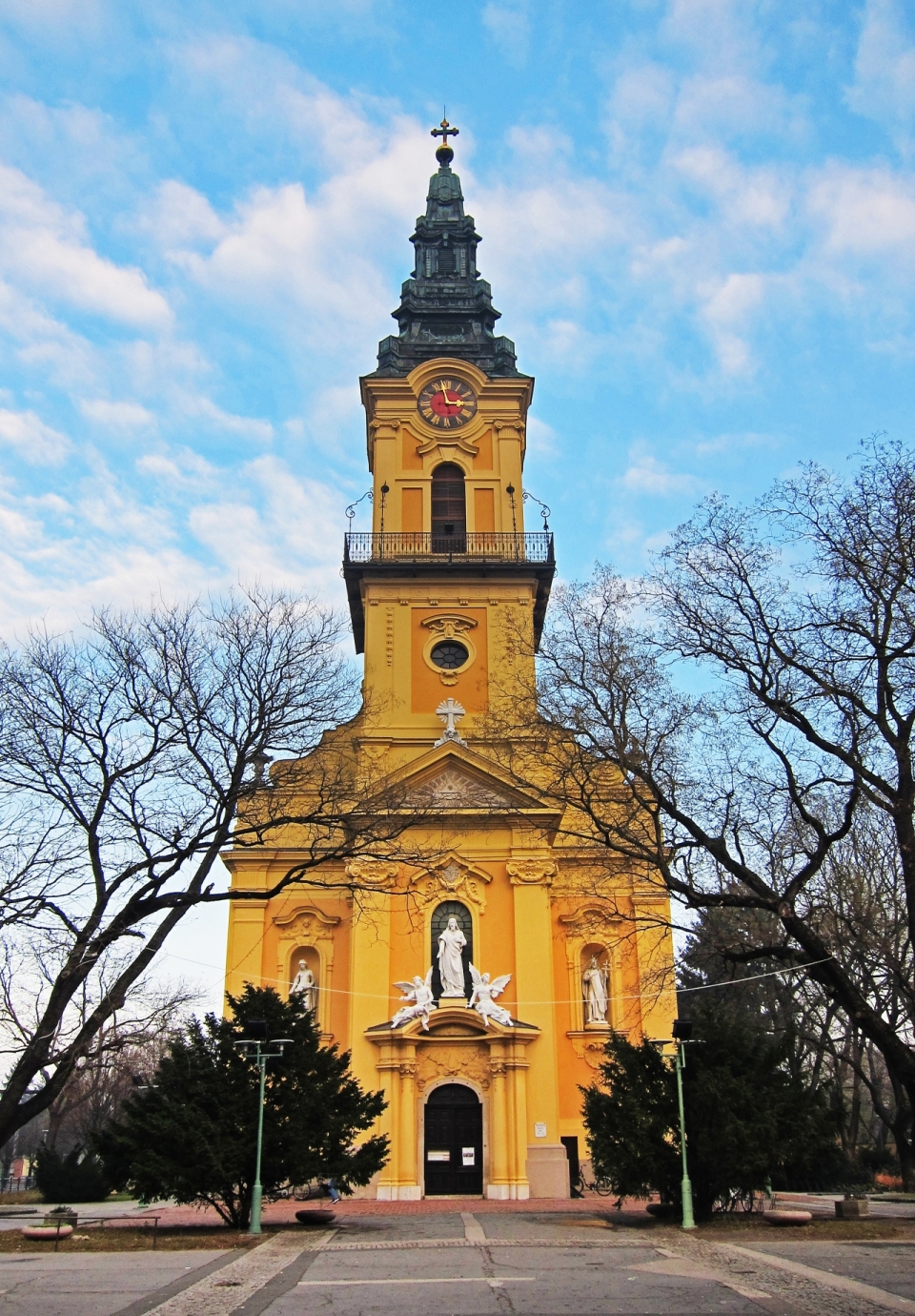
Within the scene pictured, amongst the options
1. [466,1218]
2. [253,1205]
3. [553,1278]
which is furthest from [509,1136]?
[553,1278]

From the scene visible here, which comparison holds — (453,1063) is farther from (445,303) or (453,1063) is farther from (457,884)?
(445,303)

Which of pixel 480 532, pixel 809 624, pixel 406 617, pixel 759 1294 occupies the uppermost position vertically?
pixel 480 532

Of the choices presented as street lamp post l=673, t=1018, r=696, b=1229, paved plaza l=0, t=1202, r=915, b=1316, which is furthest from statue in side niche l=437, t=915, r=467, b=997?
paved plaza l=0, t=1202, r=915, b=1316

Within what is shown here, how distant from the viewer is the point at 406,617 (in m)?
34.6

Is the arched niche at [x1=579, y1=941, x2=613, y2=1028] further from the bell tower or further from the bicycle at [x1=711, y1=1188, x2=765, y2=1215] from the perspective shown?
the bicycle at [x1=711, y1=1188, x2=765, y2=1215]

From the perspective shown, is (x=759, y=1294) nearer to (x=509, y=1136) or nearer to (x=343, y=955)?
(x=509, y=1136)

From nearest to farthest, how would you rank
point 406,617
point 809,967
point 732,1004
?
point 809,967, point 406,617, point 732,1004

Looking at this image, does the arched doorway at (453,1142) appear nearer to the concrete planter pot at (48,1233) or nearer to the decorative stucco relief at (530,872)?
the decorative stucco relief at (530,872)

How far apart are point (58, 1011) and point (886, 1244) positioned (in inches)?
458

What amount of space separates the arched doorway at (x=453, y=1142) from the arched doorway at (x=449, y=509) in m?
14.9

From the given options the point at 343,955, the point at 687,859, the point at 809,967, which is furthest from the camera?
the point at 343,955

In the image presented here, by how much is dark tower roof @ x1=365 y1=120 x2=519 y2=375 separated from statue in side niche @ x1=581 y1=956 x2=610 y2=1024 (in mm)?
18178

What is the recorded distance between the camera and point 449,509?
3650cm

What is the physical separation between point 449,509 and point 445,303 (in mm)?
7803
